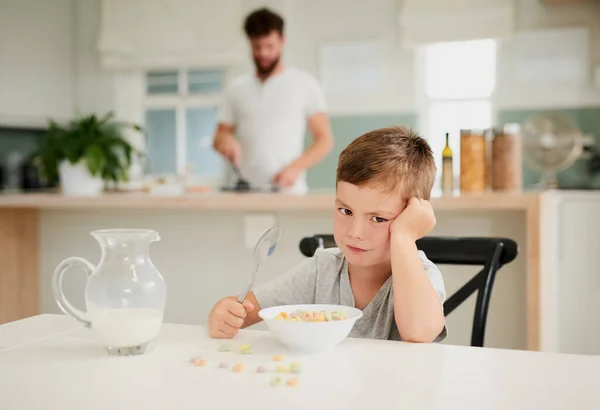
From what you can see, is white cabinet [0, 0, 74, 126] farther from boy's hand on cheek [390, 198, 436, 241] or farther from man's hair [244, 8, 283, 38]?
boy's hand on cheek [390, 198, 436, 241]

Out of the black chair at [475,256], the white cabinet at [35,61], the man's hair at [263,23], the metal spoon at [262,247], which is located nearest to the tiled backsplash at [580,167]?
the man's hair at [263,23]

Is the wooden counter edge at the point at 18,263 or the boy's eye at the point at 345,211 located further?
the wooden counter edge at the point at 18,263

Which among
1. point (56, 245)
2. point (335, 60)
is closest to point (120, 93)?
point (335, 60)

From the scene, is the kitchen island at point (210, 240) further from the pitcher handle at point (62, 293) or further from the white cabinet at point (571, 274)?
the pitcher handle at point (62, 293)

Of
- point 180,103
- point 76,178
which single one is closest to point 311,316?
point 76,178

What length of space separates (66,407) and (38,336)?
0.42 m

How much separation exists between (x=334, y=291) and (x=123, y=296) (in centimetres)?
47

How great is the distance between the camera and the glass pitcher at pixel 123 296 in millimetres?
943

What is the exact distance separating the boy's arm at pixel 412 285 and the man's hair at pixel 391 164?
0.05 metres

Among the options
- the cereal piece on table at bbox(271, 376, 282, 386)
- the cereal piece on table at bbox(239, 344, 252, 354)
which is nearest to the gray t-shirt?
the cereal piece on table at bbox(239, 344, 252, 354)

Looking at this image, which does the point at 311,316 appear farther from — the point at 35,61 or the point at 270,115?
the point at 35,61

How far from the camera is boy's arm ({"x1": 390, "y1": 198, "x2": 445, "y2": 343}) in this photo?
3.57 ft

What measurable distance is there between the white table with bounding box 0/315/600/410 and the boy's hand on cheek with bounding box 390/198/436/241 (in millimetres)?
205

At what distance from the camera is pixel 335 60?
5.08m
